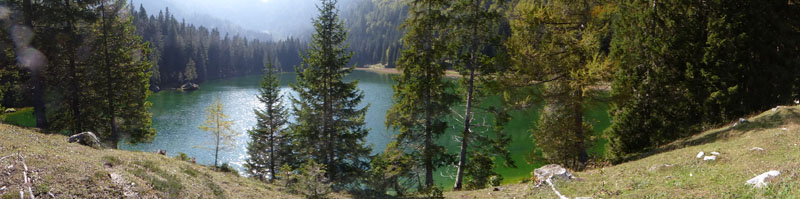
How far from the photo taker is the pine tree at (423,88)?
15.9 metres

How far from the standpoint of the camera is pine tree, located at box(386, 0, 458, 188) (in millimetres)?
15906

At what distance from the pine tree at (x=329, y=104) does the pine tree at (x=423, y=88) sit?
14.4ft

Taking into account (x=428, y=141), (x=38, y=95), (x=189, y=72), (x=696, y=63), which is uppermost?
(x=696, y=63)

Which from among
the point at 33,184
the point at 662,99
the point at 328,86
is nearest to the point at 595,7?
the point at 662,99

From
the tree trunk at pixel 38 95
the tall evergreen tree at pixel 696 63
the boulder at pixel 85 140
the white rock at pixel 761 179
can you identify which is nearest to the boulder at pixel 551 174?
the white rock at pixel 761 179

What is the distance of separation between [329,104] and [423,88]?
700 cm

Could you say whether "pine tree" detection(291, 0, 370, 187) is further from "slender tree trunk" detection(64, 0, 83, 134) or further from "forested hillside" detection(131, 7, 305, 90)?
"forested hillside" detection(131, 7, 305, 90)

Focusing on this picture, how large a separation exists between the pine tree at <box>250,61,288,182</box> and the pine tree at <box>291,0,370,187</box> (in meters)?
6.21

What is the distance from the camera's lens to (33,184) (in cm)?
607

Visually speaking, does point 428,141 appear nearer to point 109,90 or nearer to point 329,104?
→ point 329,104

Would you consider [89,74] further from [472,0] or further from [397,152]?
[472,0]

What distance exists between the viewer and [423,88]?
16266 mm

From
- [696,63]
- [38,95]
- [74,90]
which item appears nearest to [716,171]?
[696,63]

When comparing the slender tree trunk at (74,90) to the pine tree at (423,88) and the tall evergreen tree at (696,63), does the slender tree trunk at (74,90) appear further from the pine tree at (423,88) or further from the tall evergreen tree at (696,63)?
the tall evergreen tree at (696,63)
